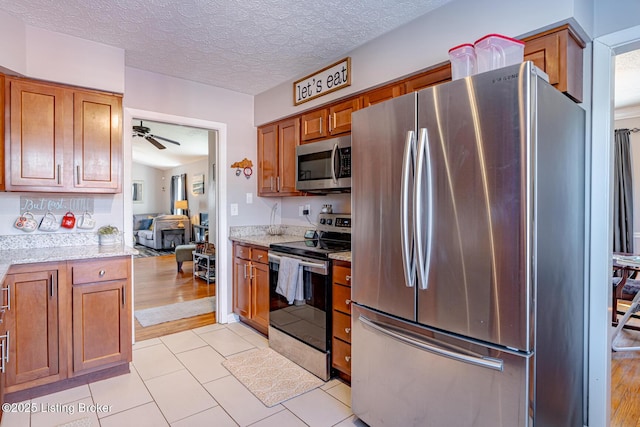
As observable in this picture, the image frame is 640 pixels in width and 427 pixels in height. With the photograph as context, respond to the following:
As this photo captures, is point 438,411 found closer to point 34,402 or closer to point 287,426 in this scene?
point 287,426

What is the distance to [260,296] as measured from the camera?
3.19m

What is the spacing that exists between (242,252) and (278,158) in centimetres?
104

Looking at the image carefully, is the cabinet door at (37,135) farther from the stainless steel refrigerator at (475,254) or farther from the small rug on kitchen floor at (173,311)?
the stainless steel refrigerator at (475,254)

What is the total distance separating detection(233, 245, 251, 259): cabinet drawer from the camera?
3.33m

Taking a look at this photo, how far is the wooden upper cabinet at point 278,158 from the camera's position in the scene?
3.36 m

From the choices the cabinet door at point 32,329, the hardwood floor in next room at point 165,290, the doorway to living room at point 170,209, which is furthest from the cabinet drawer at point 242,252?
the cabinet door at point 32,329

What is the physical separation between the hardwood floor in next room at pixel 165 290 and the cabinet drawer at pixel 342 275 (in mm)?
1961

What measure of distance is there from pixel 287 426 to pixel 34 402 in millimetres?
1665

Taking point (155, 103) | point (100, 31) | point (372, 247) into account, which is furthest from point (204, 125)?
point (372, 247)

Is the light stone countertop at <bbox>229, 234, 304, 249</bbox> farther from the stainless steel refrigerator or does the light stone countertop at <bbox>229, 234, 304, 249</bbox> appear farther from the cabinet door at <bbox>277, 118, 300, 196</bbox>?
the stainless steel refrigerator

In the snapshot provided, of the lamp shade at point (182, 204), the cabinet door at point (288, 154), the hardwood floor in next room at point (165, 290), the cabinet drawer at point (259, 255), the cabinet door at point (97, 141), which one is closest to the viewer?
the cabinet door at point (97, 141)

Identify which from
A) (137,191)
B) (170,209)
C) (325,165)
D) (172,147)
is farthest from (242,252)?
(137,191)

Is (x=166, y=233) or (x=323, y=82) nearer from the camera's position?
(x=323, y=82)

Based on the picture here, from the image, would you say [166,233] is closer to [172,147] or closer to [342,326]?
[172,147]
